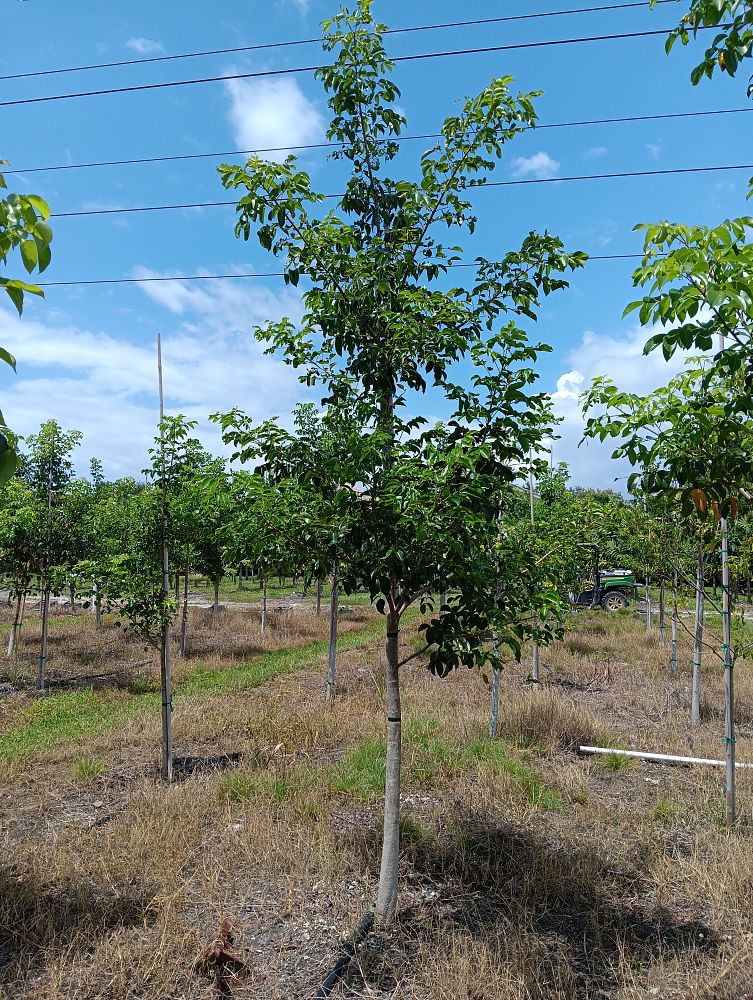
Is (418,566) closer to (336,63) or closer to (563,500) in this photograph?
(336,63)

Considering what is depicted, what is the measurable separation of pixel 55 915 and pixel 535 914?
296cm

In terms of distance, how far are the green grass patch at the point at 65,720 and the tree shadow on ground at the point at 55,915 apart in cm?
347

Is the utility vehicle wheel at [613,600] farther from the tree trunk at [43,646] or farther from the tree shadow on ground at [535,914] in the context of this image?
the tree shadow on ground at [535,914]

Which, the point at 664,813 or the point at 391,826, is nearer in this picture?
the point at 391,826

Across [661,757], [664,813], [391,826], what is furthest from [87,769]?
[661,757]

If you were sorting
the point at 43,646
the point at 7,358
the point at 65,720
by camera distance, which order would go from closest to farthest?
the point at 7,358, the point at 65,720, the point at 43,646

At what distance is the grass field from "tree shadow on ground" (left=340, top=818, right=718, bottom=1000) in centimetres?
1

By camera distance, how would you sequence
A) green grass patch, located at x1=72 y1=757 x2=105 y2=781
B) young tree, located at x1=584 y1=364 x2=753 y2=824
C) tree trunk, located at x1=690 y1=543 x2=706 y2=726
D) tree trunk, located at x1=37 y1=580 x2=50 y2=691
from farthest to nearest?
tree trunk, located at x1=37 y1=580 x2=50 y2=691, tree trunk, located at x1=690 y1=543 x2=706 y2=726, green grass patch, located at x1=72 y1=757 x2=105 y2=781, young tree, located at x1=584 y1=364 x2=753 y2=824

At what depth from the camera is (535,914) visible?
12.6 ft

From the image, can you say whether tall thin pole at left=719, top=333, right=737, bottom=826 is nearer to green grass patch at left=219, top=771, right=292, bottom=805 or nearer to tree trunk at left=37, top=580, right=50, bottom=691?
green grass patch at left=219, top=771, right=292, bottom=805

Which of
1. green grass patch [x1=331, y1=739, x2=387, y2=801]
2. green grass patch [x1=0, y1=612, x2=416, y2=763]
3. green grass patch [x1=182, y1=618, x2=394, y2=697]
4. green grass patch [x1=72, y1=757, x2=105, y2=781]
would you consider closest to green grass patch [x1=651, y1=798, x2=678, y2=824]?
green grass patch [x1=331, y1=739, x2=387, y2=801]

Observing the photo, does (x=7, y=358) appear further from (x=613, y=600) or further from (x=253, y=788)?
(x=613, y=600)

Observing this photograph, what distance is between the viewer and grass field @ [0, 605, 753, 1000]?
3311 millimetres

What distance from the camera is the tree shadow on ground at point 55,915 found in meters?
3.47
